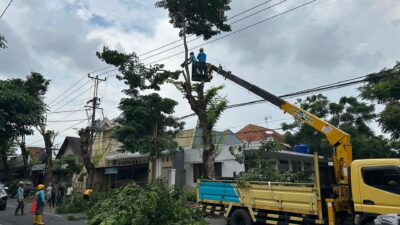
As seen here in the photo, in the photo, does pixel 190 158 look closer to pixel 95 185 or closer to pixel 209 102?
pixel 209 102

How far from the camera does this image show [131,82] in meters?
23.3

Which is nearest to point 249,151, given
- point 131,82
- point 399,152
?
point 131,82

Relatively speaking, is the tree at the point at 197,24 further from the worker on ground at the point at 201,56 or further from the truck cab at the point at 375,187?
the truck cab at the point at 375,187

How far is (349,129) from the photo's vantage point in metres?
30.7

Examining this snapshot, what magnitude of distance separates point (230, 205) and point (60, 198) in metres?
18.5

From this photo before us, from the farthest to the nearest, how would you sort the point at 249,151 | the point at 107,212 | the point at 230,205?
the point at 249,151, the point at 230,205, the point at 107,212

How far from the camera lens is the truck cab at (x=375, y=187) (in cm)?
944

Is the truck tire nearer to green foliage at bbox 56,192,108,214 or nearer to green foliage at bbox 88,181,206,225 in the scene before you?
green foliage at bbox 88,181,206,225

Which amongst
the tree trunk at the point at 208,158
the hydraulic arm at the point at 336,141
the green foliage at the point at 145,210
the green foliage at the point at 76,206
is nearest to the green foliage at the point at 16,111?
the green foliage at the point at 145,210

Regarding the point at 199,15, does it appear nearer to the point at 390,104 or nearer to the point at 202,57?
the point at 202,57

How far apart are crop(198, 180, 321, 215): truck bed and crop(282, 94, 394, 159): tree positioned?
17.1 m

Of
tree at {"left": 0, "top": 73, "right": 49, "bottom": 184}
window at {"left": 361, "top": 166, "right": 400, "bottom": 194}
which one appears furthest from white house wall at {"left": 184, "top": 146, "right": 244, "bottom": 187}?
tree at {"left": 0, "top": 73, "right": 49, "bottom": 184}

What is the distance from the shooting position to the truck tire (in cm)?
1224

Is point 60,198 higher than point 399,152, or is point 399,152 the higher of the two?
point 399,152
